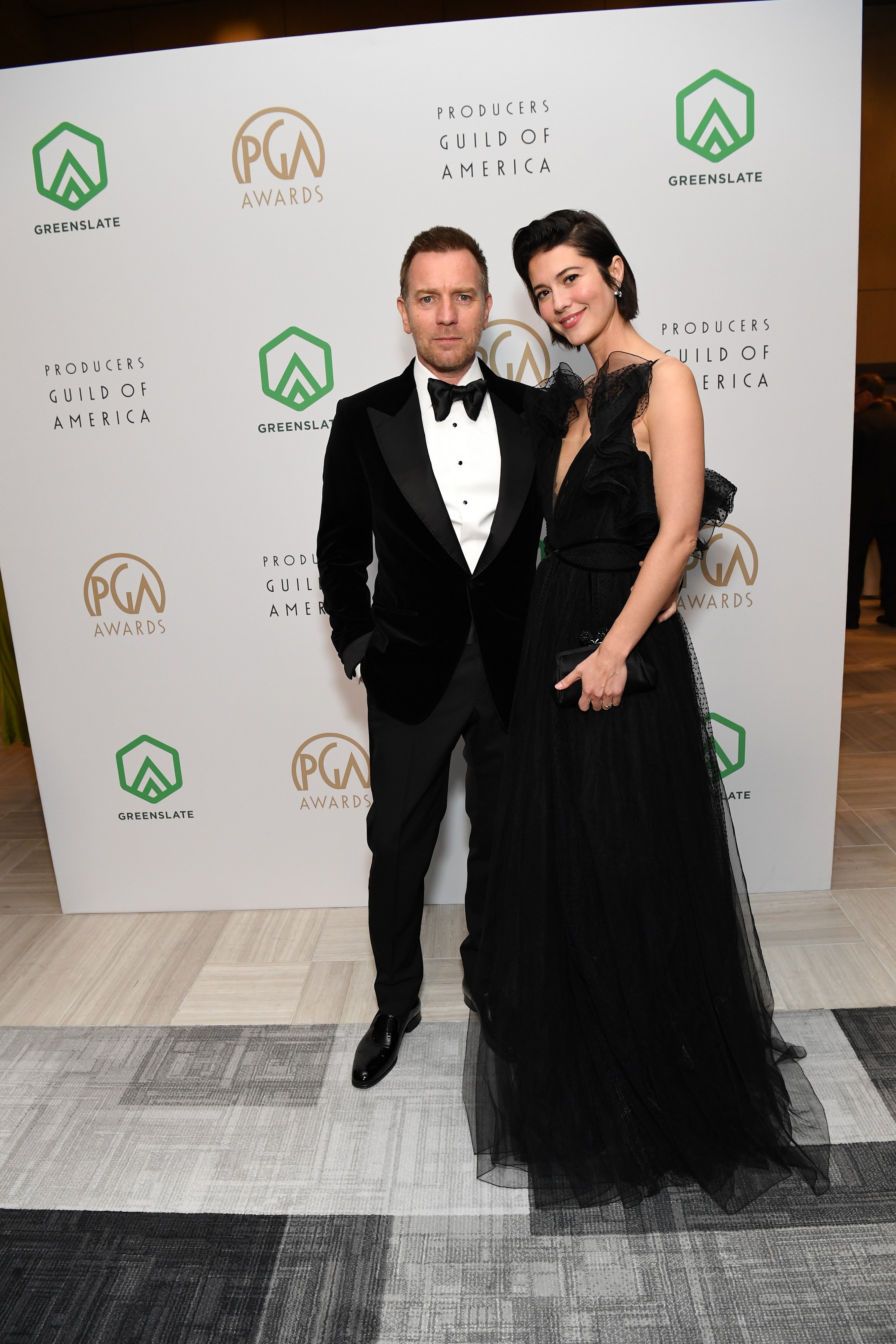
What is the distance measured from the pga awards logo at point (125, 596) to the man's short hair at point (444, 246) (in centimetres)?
117

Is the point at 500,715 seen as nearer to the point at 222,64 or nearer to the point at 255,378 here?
the point at 255,378

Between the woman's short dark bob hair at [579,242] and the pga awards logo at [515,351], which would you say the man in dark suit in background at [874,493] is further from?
the woman's short dark bob hair at [579,242]

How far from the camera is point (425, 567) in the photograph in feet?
6.30

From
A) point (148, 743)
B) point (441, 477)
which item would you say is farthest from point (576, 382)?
point (148, 743)

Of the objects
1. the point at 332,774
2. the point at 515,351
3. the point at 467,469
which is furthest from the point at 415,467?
the point at 332,774

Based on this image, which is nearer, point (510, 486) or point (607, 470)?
point (607, 470)

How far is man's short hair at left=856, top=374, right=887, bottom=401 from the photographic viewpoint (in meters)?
6.06

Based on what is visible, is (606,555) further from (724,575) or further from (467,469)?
(724,575)

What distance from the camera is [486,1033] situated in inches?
71.5

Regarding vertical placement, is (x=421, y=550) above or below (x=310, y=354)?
below

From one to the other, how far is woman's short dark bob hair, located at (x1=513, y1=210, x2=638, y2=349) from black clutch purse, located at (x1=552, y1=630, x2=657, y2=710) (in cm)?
57

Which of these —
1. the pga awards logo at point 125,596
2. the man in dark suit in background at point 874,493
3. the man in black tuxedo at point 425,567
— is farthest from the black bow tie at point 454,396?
the man in dark suit in background at point 874,493

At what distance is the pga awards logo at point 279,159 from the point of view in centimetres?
230

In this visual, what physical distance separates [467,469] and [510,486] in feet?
0.32
